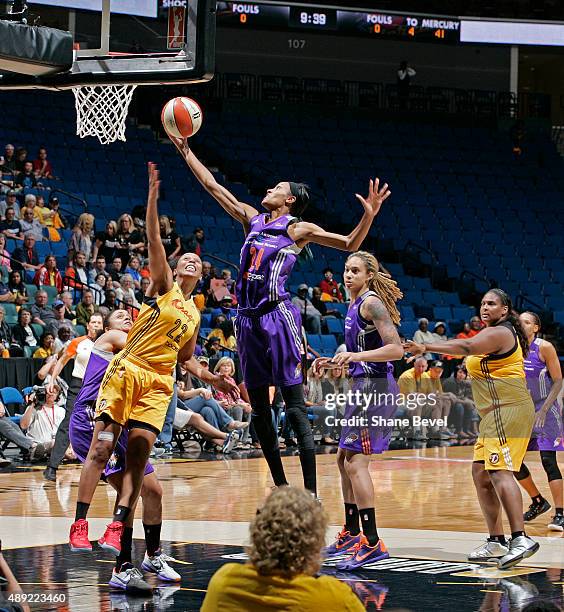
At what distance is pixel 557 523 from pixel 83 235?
9.96 m

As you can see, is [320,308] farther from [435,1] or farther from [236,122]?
[435,1]

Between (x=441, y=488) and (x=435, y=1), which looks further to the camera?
(x=435, y=1)

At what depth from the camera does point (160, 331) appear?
658cm

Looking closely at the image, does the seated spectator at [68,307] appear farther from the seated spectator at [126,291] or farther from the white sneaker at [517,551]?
the white sneaker at [517,551]

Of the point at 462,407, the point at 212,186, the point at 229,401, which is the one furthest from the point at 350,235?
the point at 462,407

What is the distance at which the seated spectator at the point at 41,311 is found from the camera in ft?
49.1

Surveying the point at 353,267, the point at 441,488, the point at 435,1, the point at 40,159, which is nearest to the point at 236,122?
the point at 435,1

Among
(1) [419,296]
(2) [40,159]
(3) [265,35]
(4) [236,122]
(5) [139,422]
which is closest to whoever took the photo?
(5) [139,422]

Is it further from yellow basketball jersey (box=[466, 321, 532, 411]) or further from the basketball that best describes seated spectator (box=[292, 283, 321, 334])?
the basketball

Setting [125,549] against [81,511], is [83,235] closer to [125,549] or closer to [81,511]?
[81,511]

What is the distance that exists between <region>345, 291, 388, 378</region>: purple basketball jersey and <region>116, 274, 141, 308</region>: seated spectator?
881 cm

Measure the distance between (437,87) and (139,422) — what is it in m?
23.1

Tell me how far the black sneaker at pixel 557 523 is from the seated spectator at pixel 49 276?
30.0ft

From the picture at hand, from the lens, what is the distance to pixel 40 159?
19047 millimetres
